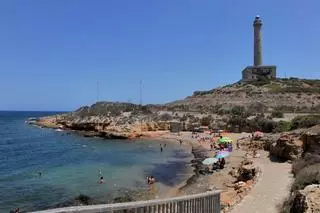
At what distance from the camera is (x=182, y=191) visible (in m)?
23.9

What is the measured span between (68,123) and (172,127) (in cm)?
3097

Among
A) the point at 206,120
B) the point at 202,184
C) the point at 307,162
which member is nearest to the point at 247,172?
the point at 202,184

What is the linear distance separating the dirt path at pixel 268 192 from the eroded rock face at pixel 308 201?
3219mm

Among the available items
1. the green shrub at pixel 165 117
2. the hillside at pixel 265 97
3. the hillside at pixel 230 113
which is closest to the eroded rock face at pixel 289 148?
the hillside at pixel 230 113

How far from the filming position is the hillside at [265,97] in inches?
2801

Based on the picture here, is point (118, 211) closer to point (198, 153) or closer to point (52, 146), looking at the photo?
point (198, 153)

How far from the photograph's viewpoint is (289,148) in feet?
75.5

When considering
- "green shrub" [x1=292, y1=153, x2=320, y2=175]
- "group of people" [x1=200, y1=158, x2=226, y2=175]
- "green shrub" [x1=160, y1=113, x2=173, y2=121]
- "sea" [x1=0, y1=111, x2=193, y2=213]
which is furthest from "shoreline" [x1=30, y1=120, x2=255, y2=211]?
"green shrub" [x1=160, y1=113, x2=173, y2=121]

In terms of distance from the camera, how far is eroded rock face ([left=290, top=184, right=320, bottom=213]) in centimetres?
798

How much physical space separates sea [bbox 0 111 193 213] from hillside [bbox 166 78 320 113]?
2615 centimetres

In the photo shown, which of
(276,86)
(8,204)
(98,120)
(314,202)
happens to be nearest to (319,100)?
(276,86)

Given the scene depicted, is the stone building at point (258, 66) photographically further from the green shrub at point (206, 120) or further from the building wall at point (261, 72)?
the green shrub at point (206, 120)

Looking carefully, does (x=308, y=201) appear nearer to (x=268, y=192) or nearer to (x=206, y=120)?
(x=268, y=192)

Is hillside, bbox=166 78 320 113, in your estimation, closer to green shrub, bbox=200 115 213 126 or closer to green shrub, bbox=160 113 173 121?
green shrub, bbox=200 115 213 126
